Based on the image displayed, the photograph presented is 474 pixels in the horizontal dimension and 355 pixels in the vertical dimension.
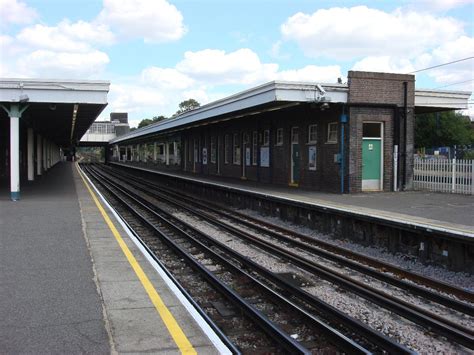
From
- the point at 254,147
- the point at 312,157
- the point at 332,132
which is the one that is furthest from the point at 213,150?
the point at 332,132

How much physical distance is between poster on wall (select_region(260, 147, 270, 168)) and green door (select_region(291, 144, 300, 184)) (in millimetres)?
2525

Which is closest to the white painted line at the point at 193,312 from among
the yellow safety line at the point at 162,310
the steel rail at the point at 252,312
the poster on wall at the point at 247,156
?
the yellow safety line at the point at 162,310

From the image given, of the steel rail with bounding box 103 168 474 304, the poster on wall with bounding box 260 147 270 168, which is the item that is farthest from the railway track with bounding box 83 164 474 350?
the poster on wall with bounding box 260 147 270 168

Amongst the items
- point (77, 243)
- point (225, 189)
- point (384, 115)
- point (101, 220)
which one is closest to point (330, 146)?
point (384, 115)

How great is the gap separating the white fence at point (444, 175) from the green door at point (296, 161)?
4.75 m

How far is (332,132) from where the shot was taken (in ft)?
61.5

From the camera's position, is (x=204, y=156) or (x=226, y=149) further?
(x=204, y=156)

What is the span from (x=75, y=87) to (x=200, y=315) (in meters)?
14.2

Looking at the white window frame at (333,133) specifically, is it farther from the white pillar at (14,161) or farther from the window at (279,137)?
the white pillar at (14,161)

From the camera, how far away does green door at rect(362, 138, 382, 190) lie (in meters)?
18.1

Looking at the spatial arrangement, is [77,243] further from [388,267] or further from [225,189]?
[225,189]

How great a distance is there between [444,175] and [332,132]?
14.1 ft

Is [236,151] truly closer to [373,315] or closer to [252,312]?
[373,315]

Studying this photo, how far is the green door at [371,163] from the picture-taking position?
18.1 m
